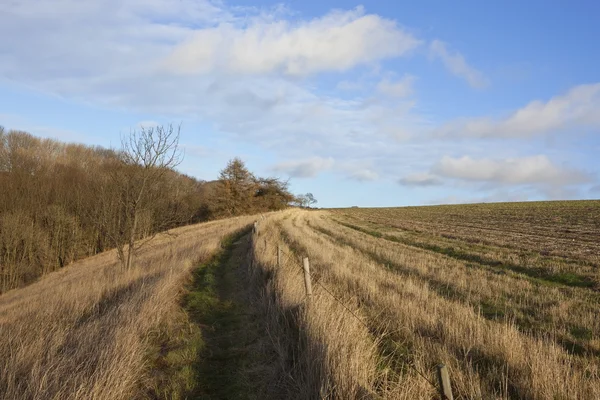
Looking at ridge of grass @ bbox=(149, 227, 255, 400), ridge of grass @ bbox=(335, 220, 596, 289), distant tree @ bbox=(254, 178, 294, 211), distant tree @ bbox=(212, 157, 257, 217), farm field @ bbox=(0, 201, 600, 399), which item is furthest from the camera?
distant tree @ bbox=(254, 178, 294, 211)

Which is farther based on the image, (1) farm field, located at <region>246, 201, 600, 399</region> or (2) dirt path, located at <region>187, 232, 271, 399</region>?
(2) dirt path, located at <region>187, 232, 271, 399</region>

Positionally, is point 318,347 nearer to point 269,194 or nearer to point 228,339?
point 228,339

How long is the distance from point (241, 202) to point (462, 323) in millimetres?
56070

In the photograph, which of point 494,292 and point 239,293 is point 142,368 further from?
point 494,292

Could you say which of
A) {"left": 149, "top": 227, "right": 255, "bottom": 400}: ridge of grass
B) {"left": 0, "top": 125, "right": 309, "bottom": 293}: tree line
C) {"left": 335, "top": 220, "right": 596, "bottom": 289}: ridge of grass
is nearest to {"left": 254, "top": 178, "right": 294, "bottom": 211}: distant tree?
{"left": 0, "top": 125, "right": 309, "bottom": 293}: tree line

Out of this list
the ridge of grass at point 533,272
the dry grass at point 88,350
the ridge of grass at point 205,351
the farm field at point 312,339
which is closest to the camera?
the dry grass at point 88,350

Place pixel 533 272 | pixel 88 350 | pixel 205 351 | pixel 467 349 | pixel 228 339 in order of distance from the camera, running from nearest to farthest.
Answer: pixel 88 350 → pixel 467 349 → pixel 205 351 → pixel 228 339 → pixel 533 272

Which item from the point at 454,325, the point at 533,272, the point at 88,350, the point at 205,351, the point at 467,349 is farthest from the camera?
the point at 533,272

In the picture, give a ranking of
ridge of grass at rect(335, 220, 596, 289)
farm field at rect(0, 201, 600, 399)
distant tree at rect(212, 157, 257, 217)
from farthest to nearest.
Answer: distant tree at rect(212, 157, 257, 217) → ridge of grass at rect(335, 220, 596, 289) → farm field at rect(0, 201, 600, 399)

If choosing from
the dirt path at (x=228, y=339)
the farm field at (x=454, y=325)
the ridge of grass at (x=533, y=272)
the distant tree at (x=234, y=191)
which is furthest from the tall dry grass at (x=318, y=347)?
the distant tree at (x=234, y=191)

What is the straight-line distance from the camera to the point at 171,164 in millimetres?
18047

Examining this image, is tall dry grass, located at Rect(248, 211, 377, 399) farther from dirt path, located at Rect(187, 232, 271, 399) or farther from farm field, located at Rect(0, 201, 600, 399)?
dirt path, located at Rect(187, 232, 271, 399)

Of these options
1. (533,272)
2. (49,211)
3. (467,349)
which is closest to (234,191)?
(49,211)

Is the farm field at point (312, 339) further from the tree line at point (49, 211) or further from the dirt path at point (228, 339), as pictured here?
the tree line at point (49, 211)
